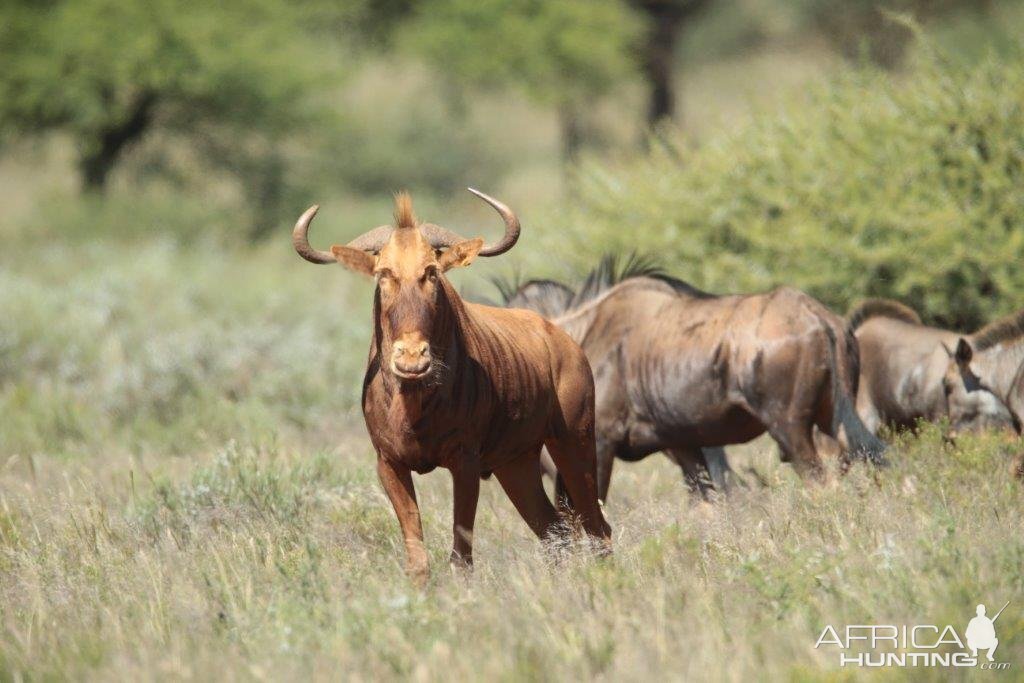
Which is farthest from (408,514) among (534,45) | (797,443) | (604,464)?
(534,45)

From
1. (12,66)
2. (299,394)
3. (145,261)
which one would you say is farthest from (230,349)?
(12,66)

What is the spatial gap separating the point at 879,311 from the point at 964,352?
1382 mm

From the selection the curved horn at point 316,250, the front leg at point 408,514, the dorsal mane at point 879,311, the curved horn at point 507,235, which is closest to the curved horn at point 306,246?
the curved horn at point 316,250

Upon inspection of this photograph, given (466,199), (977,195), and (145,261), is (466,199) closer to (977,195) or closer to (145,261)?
(145,261)

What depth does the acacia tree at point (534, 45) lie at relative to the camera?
3084 centimetres

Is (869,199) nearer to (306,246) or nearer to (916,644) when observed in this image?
(306,246)

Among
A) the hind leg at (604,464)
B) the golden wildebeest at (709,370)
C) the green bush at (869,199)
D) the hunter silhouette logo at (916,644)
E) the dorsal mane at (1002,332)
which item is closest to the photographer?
the hunter silhouette logo at (916,644)

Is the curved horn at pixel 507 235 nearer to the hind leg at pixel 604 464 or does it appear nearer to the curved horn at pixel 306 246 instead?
the curved horn at pixel 306 246

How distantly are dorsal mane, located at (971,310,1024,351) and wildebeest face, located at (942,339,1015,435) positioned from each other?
112 mm

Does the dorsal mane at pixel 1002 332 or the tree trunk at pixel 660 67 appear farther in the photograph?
the tree trunk at pixel 660 67

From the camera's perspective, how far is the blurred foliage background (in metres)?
11.2

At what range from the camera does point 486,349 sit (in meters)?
6.13

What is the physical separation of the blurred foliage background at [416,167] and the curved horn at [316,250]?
3589 millimetres

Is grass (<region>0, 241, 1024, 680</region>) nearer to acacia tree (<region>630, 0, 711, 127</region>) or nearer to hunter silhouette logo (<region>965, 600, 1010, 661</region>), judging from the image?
hunter silhouette logo (<region>965, 600, 1010, 661</region>)
